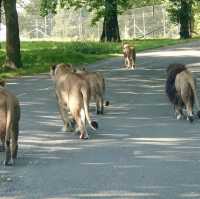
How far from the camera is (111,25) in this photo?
5459 centimetres

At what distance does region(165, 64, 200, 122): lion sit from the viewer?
15.6m

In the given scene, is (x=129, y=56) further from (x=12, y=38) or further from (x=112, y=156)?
(x=112, y=156)

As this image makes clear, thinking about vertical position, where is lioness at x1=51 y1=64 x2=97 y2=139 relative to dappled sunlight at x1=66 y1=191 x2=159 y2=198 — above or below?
above

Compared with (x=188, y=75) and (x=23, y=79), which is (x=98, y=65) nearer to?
(x=23, y=79)

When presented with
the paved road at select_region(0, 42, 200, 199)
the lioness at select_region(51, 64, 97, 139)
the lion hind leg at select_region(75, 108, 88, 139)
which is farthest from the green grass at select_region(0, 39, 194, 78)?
the lion hind leg at select_region(75, 108, 88, 139)

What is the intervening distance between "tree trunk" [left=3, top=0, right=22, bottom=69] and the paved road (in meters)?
9.86

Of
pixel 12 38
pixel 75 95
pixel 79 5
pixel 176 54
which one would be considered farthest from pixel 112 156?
pixel 79 5

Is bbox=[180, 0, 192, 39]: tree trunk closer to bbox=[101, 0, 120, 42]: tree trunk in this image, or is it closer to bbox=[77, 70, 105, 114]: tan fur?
bbox=[101, 0, 120, 42]: tree trunk

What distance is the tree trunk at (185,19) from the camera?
62344 millimetres

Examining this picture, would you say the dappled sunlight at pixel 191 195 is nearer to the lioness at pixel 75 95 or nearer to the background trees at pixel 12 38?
the lioness at pixel 75 95

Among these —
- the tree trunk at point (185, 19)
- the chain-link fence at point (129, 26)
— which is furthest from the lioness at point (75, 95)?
the chain-link fence at point (129, 26)

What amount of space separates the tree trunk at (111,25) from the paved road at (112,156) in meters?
31.8

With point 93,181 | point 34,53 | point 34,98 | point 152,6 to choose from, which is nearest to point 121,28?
point 152,6

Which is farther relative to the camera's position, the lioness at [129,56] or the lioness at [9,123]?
the lioness at [129,56]
